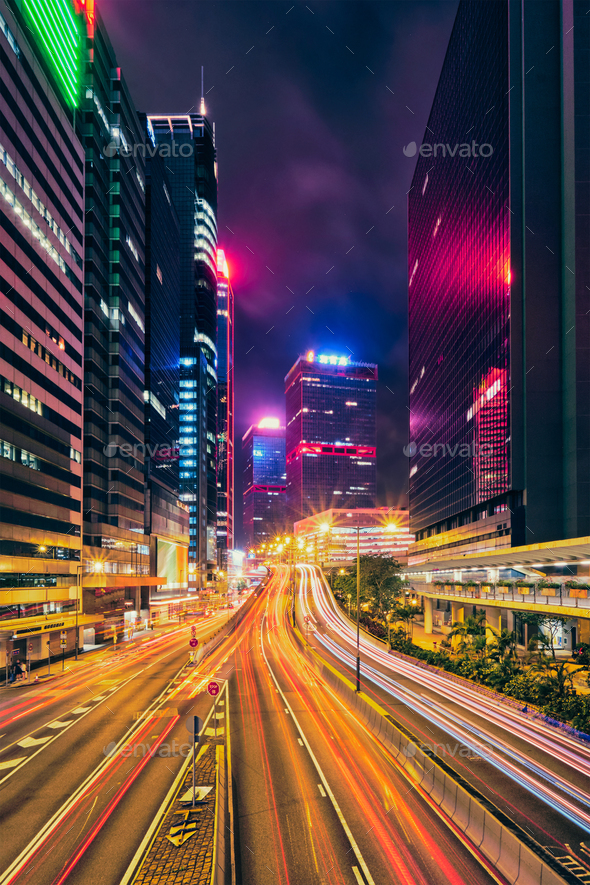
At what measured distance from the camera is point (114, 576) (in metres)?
79.3

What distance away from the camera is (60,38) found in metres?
65.8

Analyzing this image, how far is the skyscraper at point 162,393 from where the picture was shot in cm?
11800

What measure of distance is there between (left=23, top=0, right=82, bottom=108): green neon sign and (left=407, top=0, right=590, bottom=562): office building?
199 ft

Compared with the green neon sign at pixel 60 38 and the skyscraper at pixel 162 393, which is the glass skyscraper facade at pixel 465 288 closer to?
the skyscraper at pixel 162 393

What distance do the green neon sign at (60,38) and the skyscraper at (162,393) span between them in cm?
5499

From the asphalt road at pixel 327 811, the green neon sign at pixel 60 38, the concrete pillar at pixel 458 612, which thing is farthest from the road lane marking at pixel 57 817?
the green neon sign at pixel 60 38

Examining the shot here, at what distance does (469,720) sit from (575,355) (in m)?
58.1

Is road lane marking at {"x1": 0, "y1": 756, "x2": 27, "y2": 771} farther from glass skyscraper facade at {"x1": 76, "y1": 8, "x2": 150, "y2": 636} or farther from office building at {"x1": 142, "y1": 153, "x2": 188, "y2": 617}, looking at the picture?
office building at {"x1": 142, "y1": 153, "x2": 188, "y2": 617}

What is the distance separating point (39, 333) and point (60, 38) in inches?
1523

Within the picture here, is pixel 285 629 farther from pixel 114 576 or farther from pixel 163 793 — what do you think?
pixel 163 793

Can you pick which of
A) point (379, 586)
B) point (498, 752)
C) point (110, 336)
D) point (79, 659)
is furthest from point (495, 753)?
point (110, 336)

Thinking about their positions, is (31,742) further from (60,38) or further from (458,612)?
(60,38)

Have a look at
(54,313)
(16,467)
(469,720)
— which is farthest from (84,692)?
(54,313)

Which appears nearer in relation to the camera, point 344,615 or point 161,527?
point 344,615
